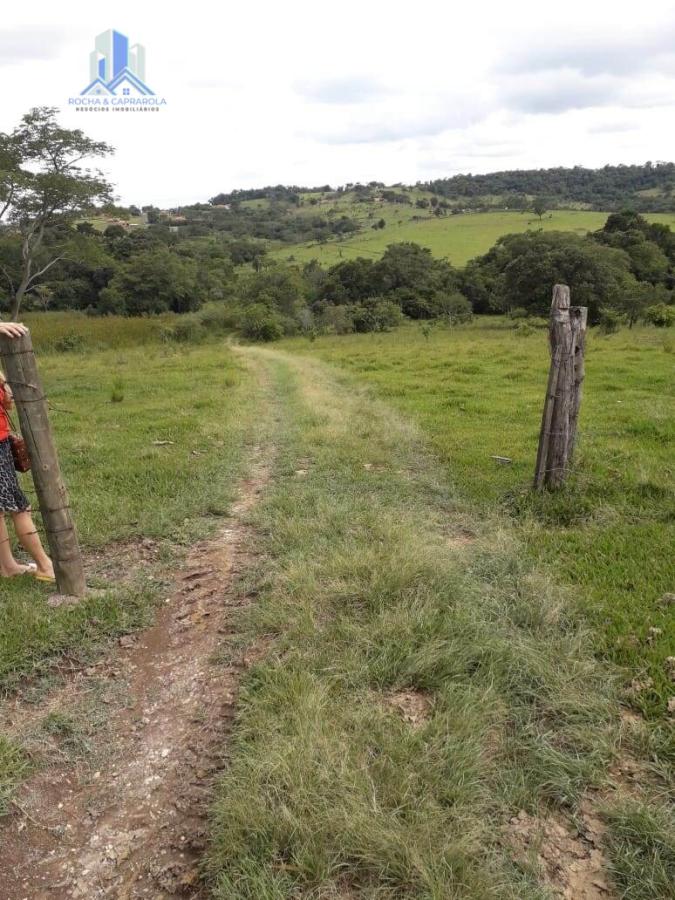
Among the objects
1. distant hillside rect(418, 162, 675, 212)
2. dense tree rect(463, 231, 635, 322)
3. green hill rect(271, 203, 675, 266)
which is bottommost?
dense tree rect(463, 231, 635, 322)

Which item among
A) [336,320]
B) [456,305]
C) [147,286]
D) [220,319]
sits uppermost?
[147,286]

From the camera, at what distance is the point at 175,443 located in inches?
352

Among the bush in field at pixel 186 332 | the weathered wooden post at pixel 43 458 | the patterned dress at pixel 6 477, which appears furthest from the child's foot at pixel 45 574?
the bush in field at pixel 186 332

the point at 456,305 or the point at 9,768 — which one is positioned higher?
the point at 456,305

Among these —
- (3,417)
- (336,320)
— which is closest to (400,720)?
(3,417)

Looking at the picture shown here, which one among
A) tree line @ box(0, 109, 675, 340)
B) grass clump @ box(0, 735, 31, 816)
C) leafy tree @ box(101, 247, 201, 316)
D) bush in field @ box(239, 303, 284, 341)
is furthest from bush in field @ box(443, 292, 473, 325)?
grass clump @ box(0, 735, 31, 816)

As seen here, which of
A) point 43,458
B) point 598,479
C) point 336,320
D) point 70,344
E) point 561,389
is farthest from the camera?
point 336,320

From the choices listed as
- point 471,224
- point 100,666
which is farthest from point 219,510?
point 471,224

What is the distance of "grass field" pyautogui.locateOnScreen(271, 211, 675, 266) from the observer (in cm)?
7469

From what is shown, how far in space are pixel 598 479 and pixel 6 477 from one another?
19.7 ft

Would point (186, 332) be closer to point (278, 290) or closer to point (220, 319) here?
point (220, 319)

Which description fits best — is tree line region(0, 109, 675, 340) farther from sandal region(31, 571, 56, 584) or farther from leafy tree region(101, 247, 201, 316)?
sandal region(31, 571, 56, 584)

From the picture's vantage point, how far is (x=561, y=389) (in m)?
5.92

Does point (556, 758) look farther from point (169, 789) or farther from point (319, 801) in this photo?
point (169, 789)
